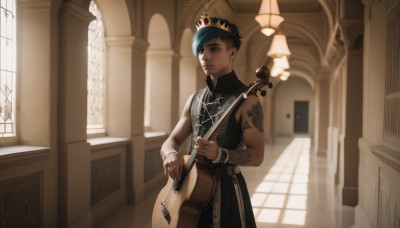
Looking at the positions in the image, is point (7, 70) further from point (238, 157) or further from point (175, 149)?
point (238, 157)

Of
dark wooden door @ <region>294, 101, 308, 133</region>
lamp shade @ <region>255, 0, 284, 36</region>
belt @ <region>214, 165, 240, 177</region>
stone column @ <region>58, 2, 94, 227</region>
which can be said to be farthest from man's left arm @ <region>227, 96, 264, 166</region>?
dark wooden door @ <region>294, 101, 308, 133</region>

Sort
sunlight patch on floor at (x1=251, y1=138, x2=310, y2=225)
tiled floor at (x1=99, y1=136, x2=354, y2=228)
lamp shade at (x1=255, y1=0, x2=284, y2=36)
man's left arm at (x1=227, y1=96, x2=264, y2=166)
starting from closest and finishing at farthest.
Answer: man's left arm at (x1=227, y1=96, x2=264, y2=166)
tiled floor at (x1=99, y1=136, x2=354, y2=228)
sunlight patch on floor at (x1=251, y1=138, x2=310, y2=225)
lamp shade at (x1=255, y1=0, x2=284, y2=36)

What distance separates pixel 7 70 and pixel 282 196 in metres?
5.75

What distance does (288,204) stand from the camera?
7.79 meters

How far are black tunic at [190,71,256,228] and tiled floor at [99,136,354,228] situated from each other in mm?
4091

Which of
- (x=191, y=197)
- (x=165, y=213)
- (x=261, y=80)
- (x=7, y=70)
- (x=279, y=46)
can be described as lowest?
(x=165, y=213)

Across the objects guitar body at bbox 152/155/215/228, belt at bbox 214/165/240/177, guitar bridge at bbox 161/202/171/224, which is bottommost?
guitar bridge at bbox 161/202/171/224

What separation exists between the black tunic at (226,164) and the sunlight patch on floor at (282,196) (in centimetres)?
440

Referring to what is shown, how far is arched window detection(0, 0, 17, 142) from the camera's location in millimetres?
4508

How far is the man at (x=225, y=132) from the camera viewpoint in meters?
2.19

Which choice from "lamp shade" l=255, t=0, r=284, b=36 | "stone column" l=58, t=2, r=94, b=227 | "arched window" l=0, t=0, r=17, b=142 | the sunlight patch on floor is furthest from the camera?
"lamp shade" l=255, t=0, r=284, b=36

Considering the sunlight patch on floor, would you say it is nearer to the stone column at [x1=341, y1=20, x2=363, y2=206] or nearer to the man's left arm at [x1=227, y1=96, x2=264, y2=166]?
the stone column at [x1=341, y1=20, x2=363, y2=206]

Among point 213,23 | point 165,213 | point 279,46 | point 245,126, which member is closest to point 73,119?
point 165,213

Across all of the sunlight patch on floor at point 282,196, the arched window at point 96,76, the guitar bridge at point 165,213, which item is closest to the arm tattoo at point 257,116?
the guitar bridge at point 165,213
